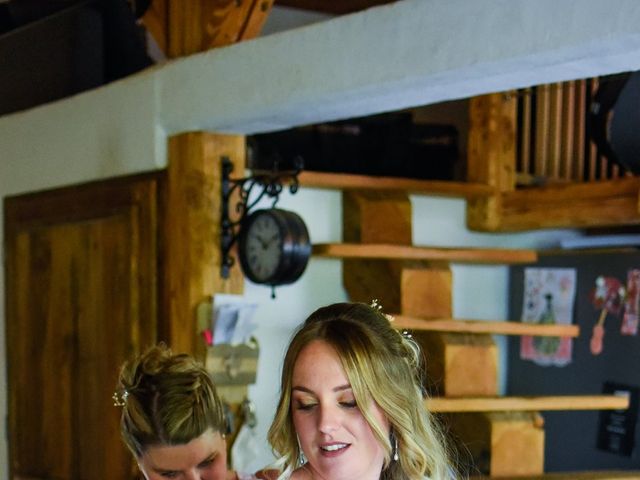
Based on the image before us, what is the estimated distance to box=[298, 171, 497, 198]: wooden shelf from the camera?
4250mm

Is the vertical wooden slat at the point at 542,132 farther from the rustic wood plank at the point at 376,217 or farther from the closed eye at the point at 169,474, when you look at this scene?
the closed eye at the point at 169,474

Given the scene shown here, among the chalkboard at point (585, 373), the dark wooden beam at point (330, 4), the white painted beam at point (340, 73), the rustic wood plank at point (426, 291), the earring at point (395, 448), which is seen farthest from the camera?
the dark wooden beam at point (330, 4)

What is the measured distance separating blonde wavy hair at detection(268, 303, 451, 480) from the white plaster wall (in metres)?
0.87

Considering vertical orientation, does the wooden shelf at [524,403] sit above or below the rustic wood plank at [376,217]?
below

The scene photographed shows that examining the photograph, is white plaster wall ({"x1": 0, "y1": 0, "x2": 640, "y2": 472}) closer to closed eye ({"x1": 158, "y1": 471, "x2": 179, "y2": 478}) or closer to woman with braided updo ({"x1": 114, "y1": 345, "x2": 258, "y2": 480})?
woman with braided updo ({"x1": 114, "y1": 345, "x2": 258, "y2": 480})

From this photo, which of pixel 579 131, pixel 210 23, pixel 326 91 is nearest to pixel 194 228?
pixel 210 23

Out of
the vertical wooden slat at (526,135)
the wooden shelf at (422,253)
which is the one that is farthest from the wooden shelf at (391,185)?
the vertical wooden slat at (526,135)

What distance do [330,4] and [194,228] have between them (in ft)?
9.83

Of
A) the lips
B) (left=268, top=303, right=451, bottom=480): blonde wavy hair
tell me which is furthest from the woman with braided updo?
the lips

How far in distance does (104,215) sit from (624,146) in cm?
205

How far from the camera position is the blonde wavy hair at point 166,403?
2443 millimetres

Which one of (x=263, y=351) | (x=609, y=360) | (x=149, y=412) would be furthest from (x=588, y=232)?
(x=149, y=412)

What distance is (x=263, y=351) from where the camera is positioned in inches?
167

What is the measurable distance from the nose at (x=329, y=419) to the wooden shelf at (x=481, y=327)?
211cm
